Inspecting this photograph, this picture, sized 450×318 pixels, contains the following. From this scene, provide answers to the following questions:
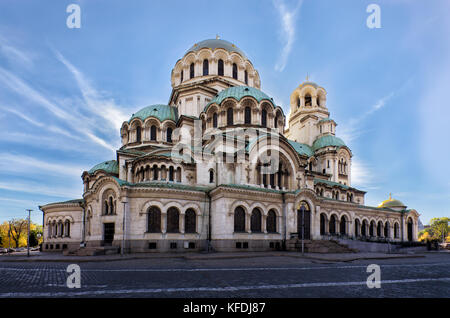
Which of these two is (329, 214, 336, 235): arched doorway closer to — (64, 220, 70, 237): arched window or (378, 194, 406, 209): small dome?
(378, 194, 406, 209): small dome

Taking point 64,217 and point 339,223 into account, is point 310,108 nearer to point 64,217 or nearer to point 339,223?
point 339,223

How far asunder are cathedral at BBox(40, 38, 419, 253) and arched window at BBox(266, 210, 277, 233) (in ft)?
0.33

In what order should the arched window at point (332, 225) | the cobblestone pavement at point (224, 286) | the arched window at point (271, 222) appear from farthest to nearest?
the arched window at point (332, 225), the arched window at point (271, 222), the cobblestone pavement at point (224, 286)

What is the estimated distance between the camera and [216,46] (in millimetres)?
44625

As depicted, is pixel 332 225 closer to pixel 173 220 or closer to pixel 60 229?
pixel 173 220

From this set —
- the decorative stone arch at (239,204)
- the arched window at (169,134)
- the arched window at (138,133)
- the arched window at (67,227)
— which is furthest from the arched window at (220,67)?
the arched window at (67,227)

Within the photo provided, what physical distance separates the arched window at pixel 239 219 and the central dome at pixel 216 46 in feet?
89.2

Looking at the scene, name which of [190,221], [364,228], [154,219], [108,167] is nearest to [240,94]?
[190,221]

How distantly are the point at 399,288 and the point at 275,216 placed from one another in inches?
821

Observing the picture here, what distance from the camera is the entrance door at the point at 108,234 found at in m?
27.3

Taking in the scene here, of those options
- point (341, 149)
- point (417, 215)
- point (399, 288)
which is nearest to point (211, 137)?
point (341, 149)

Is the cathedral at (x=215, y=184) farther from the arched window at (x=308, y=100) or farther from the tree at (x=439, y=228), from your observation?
the tree at (x=439, y=228)

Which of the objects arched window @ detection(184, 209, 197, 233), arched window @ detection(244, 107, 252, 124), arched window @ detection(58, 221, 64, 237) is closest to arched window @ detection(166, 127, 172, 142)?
arched window @ detection(244, 107, 252, 124)
